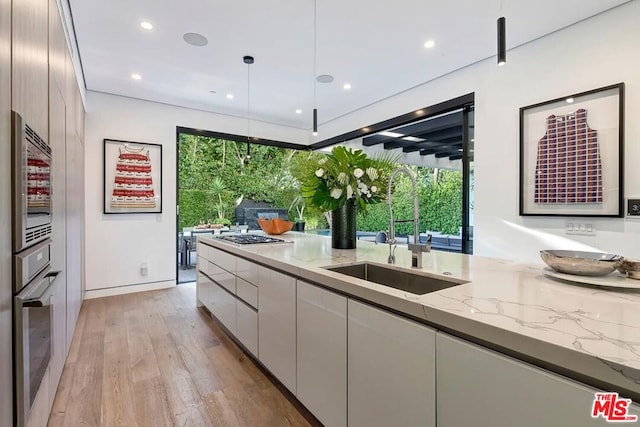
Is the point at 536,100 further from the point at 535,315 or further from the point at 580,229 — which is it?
the point at 535,315

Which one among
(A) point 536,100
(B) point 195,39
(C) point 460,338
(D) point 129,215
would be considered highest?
(B) point 195,39

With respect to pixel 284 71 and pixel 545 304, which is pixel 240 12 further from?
pixel 545 304

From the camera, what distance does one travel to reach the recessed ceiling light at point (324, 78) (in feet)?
12.5

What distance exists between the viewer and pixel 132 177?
4449 mm

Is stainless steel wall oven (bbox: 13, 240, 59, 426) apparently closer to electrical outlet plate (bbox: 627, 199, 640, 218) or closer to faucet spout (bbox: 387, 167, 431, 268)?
faucet spout (bbox: 387, 167, 431, 268)

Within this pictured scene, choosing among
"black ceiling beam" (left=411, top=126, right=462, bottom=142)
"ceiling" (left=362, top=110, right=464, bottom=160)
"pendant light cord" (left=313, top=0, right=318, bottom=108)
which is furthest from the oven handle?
"black ceiling beam" (left=411, top=126, right=462, bottom=142)

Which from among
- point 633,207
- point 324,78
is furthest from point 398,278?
point 324,78

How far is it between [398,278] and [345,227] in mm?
768

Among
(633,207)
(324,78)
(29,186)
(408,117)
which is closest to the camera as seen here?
(29,186)

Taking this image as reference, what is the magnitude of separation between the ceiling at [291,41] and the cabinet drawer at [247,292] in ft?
7.17

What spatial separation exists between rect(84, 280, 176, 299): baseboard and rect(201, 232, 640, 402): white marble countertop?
3.90 m

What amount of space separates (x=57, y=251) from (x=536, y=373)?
2374 millimetres

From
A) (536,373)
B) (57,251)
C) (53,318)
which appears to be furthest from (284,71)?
(536,373)

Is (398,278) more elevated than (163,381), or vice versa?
(398,278)
